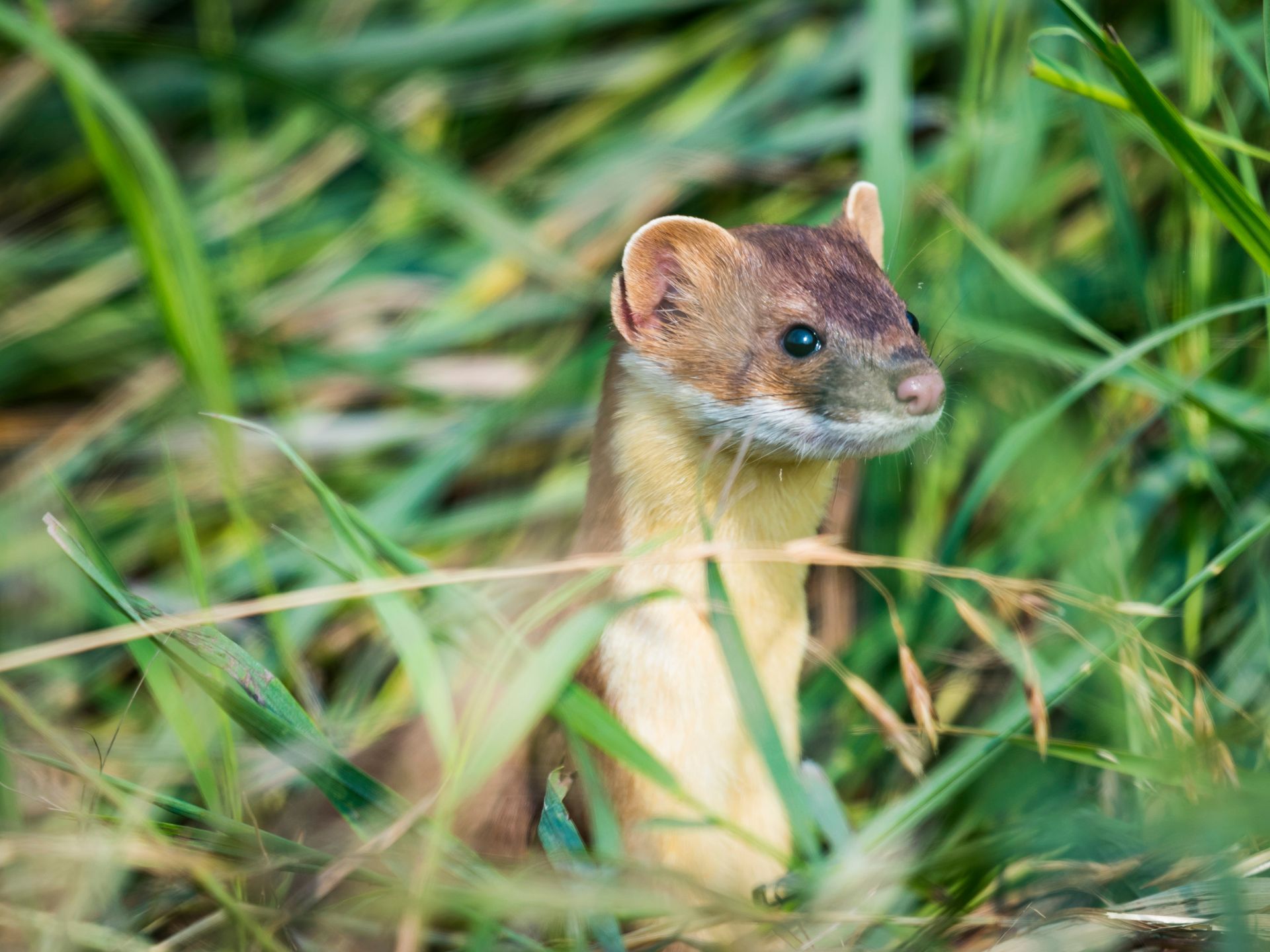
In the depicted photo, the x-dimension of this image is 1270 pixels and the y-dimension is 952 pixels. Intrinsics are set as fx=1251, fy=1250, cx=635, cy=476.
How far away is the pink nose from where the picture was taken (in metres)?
1.87

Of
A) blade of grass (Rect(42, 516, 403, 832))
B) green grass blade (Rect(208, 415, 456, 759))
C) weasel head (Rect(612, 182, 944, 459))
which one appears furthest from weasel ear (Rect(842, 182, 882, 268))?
blade of grass (Rect(42, 516, 403, 832))

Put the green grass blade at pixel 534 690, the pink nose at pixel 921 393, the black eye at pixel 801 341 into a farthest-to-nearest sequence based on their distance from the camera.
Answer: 1. the black eye at pixel 801 341
2. the pink nose at pixel 921 393
3. the green grass blade at pixel 534 690

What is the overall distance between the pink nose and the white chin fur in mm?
16

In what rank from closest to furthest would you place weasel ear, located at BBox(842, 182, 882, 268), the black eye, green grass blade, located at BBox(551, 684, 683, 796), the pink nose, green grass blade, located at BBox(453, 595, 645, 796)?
green grass blade, located at BBox(453, 595, 645, 796) < green grass blade, located at BBox(551, 684, 683, 796) < the pink nose < the black eye < weasel ear, located at BBox(842, 182, 882, 268)

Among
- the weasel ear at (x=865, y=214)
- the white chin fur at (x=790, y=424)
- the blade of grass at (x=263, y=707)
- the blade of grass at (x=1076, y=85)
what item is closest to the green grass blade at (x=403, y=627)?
the blade of grass at (x=263, y=707)

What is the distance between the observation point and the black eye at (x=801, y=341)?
78.2 inches

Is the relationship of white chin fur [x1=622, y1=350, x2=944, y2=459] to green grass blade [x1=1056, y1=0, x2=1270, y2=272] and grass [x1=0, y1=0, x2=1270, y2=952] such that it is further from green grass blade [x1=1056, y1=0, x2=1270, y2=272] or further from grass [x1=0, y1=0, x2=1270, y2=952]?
green grass blade [x1=1056, y1=0, x2=1270, y2=272]

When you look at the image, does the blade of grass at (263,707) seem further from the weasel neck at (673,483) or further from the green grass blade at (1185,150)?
the green grass blade at (1185,150)

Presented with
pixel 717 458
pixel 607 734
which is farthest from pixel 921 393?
pixel 607 734

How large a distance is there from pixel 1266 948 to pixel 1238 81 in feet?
7.42

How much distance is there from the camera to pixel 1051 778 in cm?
212

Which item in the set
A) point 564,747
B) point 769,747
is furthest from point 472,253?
point 769,747

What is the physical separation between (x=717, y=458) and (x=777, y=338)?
224 millimetres

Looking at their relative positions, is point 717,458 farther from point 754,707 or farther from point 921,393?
point 754,707
